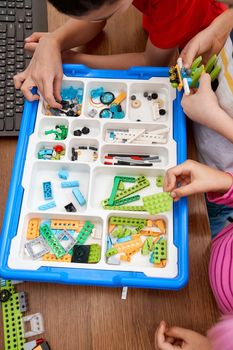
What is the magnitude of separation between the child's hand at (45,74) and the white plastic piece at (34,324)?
442 mm

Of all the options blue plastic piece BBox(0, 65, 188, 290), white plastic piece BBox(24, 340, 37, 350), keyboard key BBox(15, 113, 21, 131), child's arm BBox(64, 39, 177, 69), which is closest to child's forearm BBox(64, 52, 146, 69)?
child's arm BBox(64, 39, 177, 69)

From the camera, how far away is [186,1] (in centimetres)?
81

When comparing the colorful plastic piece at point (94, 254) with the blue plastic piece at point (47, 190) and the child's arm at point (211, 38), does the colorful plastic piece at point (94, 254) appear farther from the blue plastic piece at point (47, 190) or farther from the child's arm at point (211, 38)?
the child's arm at point (211, 38)

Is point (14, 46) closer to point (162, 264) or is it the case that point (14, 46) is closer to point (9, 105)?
point (9, 105)

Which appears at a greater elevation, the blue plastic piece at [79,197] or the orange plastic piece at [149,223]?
the blue plastic piece at [79,197]

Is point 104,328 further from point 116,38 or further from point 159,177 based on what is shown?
point 116,38

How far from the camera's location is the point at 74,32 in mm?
871

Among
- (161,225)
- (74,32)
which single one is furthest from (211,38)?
(161,225)

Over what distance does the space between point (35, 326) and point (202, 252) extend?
0.36 meters

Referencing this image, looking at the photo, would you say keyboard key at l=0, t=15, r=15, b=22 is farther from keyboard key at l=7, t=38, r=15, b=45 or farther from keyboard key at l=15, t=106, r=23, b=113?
keyboard key at l=15, t=106, r=23, b=113

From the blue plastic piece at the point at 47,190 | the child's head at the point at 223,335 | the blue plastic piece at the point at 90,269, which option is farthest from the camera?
the blue plastic piece at the point at 47,190

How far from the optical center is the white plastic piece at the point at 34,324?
2.21 feet

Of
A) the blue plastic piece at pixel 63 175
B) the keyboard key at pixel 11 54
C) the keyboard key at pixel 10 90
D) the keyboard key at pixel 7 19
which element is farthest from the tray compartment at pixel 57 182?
the keyboard key at pixel 7 19

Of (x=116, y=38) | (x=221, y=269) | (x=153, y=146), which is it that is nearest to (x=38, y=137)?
(x=153, y=146)
